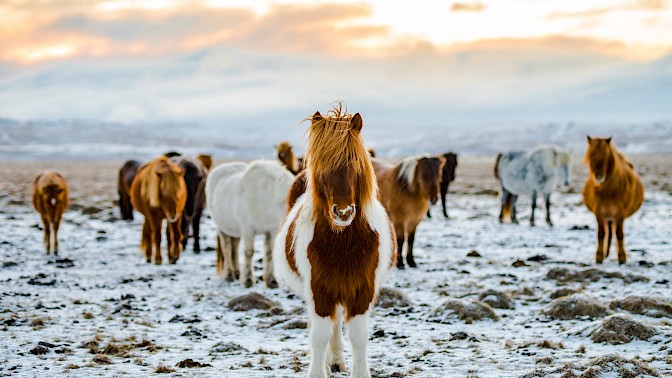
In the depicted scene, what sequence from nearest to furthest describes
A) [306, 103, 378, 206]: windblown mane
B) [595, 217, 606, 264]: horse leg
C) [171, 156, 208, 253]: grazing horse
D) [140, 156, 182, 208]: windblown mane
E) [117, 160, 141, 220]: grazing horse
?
[306, 103, 378, 206]: windblown mane → [595, 217, 606, 264]: horse leg → [140, 156, 182, 208]: windblown mane → [171, 156, 208, 253]: grazing horse → [117, 160, 141, 220]: grazing horse

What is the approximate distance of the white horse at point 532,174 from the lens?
62.7 ft

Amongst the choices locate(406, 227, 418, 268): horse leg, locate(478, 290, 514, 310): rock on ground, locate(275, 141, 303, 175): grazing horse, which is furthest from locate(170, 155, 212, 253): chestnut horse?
locate(478, 290, 514, 310): rock on ground

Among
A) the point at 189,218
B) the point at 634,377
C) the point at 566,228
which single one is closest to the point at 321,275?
the point at 634,377

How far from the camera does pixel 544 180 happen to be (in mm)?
19109

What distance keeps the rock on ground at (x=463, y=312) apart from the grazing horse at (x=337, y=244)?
2.83m

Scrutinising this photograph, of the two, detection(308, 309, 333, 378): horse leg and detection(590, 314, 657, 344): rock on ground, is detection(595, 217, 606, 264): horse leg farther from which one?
detection(308, 309, 333, 378): horse leg

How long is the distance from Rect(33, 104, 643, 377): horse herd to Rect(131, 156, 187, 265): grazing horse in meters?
0.02

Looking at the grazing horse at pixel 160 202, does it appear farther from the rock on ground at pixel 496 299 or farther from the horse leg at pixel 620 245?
the horse leg at pixel 620 245

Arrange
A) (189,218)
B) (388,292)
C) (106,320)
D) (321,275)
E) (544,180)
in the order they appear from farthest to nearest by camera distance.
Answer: (544,180)
(189,218)
(388,292)
(106,320)
(321,275)

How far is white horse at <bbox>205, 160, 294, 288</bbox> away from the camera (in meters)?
9.90

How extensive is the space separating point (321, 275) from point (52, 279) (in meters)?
6.97

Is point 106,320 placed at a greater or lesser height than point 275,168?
lesser

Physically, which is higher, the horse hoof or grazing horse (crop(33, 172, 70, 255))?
grazing horse (crop(33, 172, 70, 255))

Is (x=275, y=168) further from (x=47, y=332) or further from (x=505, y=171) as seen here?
(x=505, y=171)
